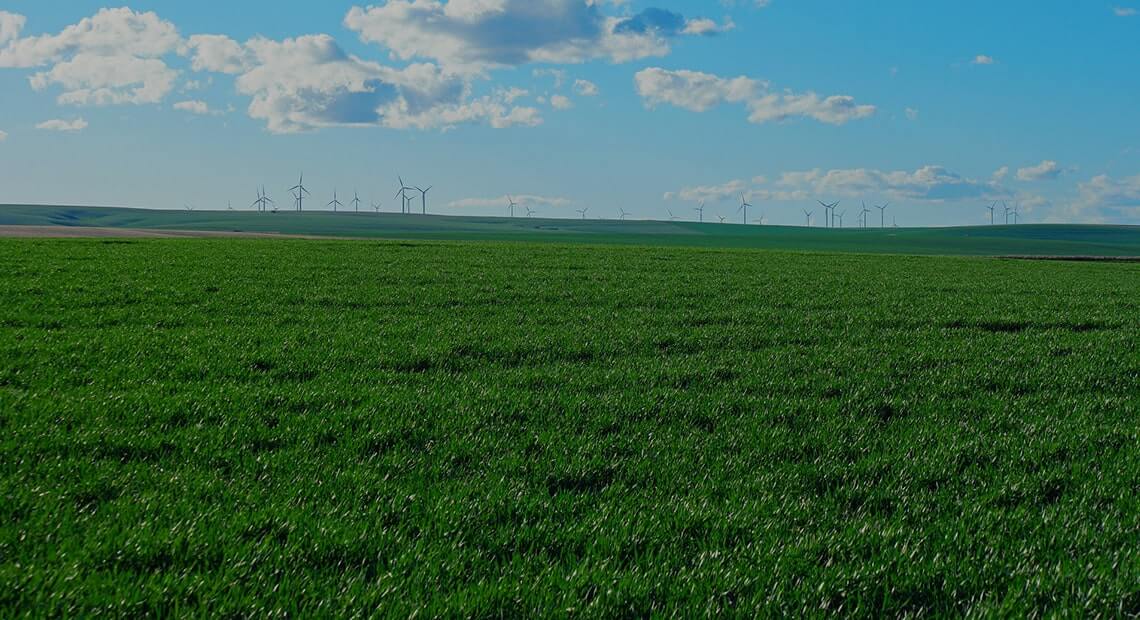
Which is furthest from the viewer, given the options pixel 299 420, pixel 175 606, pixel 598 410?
pixel 598 410

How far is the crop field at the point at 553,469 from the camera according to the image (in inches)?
221

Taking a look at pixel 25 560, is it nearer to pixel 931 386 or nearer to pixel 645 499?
pixel 645 499

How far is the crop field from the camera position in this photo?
5.62 meters

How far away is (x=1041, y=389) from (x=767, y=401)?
481 cm

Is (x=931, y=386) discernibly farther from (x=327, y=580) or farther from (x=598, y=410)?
(x=327, y=580)

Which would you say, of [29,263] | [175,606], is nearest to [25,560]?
[175,606]

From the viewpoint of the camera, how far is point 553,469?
8.02 m

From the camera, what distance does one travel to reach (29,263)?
27.9 metres

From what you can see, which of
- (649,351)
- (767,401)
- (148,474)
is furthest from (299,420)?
(649,351)

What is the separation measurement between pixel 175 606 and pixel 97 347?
388 inches

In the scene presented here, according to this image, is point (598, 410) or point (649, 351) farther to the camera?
point (649, 351)

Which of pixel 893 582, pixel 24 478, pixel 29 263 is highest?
pixel 29 263

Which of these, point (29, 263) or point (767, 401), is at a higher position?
point (29, 263)

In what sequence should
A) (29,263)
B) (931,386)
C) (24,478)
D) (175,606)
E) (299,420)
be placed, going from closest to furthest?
(175,606)
(24,478)
(299,420)
(931,386)
(29,263)
